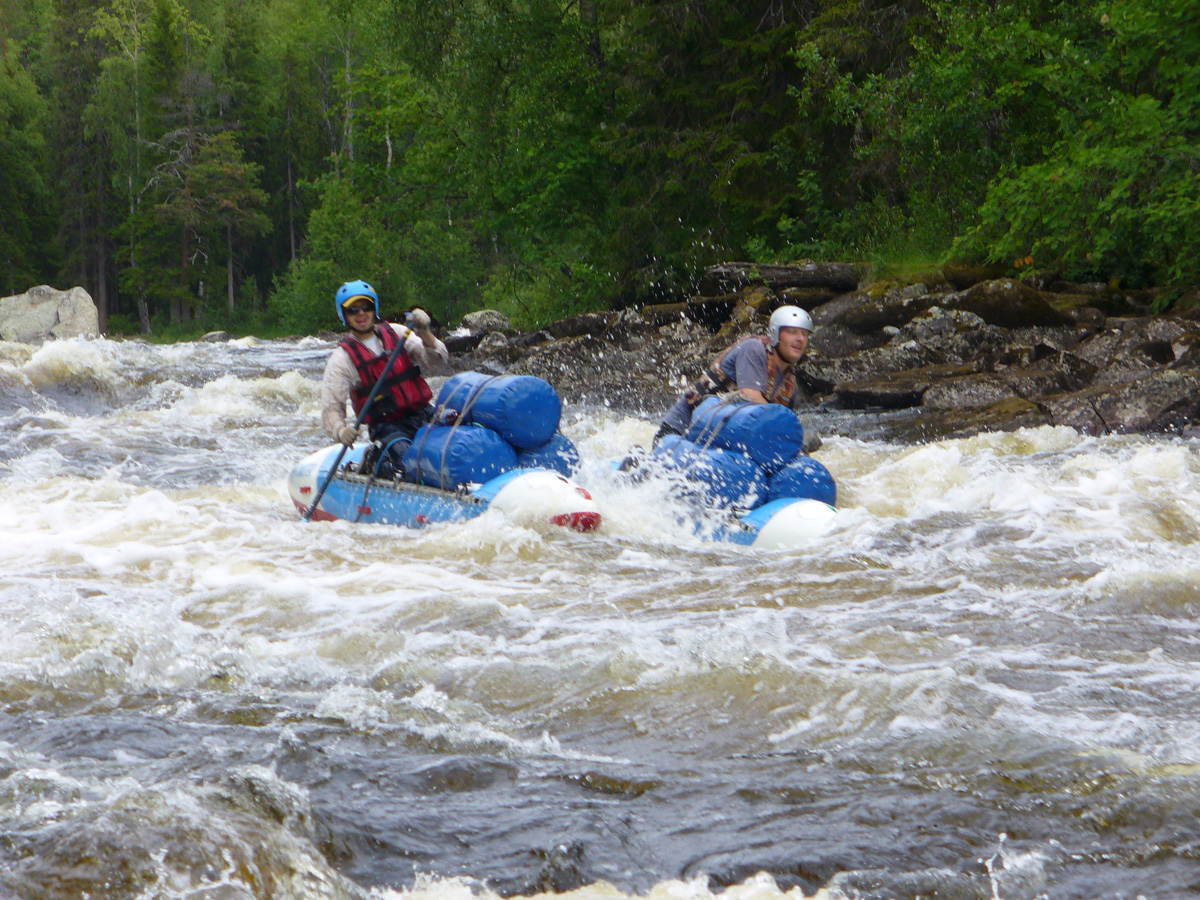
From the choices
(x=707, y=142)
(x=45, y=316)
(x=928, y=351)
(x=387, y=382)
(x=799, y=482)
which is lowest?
(x=45, y=316)

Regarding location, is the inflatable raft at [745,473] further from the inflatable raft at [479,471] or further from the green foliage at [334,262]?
the green foliage at [334,262]

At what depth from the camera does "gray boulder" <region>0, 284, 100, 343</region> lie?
27031 millimetres

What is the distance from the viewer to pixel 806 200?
17.9 metres

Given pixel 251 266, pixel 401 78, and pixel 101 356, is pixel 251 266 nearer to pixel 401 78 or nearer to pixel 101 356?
pixel 401 78

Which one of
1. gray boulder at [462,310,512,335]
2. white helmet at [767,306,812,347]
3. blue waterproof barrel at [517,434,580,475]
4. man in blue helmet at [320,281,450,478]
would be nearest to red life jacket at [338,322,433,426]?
man in blue helmet at [320,281,450,478]

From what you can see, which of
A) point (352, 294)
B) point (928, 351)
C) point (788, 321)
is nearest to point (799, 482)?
point (788, 321)

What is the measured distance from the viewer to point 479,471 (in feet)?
20.1

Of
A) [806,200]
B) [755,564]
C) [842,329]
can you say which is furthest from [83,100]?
[755,564]

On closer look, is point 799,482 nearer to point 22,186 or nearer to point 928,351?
point 928,351

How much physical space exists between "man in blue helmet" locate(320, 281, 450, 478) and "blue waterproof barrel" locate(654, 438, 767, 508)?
5.86 ft

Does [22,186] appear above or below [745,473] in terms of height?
above

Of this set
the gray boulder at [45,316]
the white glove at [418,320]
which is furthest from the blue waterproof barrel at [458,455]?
the gray boulder at [45,316]

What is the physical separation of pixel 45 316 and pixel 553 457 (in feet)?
82.7

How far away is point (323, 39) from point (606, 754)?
1540 inches
